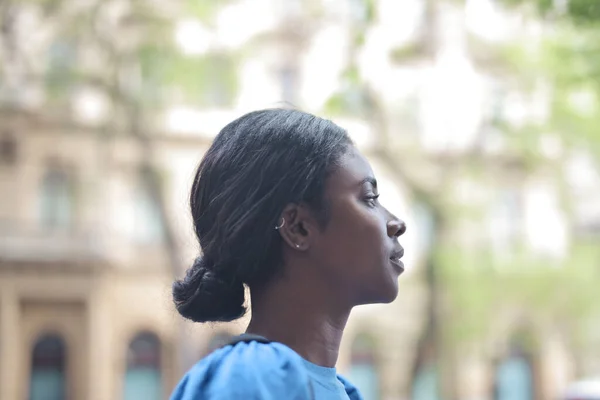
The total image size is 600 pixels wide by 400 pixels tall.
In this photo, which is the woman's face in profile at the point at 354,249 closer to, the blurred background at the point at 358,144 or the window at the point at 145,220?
the blurred background at the point at 358,144

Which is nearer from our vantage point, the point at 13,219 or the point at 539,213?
the point at 13,219

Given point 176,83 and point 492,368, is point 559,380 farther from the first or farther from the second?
point 176,83

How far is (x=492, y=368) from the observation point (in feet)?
72.3

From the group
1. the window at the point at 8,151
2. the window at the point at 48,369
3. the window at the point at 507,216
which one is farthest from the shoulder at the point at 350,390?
the window at the point at 507,216

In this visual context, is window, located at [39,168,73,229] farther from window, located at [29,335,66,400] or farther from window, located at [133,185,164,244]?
window, located at [29,335,66,400]

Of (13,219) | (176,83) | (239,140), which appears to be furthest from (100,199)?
(239,140)

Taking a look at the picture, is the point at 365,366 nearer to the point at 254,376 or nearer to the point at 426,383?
the point at 426,383

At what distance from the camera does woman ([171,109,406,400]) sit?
58.8 inches

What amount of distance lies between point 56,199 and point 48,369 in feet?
12.0

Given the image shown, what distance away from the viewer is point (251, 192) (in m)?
1.49

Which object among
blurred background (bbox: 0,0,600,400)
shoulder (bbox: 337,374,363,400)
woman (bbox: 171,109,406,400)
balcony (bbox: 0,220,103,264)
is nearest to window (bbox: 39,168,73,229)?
blurred background (bbox: 0,0,600,400)

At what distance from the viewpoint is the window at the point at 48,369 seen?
18.6m

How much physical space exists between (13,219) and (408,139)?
9.30 meters

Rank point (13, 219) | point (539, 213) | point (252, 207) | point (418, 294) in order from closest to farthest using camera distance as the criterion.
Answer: point (252, 207)
point (13, 219)
point (418, 294)
point (539, 213)
